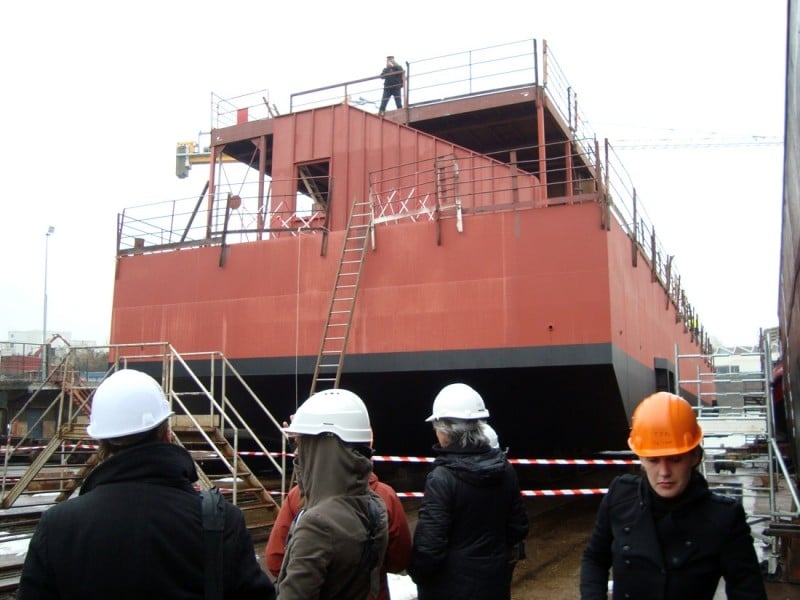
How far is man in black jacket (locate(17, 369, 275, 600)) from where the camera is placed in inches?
68.1

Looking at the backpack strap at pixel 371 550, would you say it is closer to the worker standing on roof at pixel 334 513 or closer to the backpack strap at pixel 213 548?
the worker standing on roof at pixel 334 513

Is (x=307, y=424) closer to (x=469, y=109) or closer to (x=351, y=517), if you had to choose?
(x=351, y=517)

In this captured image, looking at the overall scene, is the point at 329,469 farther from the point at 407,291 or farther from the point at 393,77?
the point at 393,77

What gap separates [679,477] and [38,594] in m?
1.88

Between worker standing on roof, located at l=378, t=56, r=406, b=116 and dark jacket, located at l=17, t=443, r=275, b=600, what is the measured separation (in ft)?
36.0

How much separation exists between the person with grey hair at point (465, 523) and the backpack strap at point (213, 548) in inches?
53.6

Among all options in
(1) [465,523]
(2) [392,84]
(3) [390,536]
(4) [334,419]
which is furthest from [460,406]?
(2) [392,84]

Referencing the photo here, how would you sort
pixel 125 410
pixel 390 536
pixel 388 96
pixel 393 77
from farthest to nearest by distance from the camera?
pixel 388 96 → pixel 393 77 → pixel 390 536 → pixel 125 410

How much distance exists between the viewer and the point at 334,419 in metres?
2.51

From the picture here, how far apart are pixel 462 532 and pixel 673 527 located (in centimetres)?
106

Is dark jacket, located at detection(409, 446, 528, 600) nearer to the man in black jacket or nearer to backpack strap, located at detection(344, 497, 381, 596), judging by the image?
backpack strap, located at detection(344, 497, 381, 596)

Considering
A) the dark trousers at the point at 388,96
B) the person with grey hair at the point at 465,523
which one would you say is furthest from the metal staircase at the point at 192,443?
the dark trousers at the point at 388,96

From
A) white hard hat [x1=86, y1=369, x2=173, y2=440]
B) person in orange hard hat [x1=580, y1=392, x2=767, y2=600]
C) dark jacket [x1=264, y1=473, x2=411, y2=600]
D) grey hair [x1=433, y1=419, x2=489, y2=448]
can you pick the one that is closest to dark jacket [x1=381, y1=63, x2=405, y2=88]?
grey hair [x1=433, y1=419, x2=489, y2=448]

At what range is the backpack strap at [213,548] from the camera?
1.81 meters
